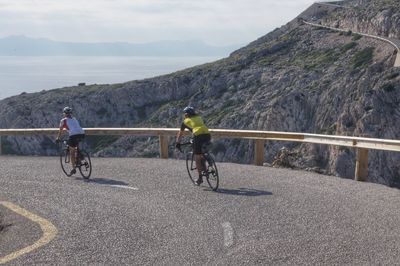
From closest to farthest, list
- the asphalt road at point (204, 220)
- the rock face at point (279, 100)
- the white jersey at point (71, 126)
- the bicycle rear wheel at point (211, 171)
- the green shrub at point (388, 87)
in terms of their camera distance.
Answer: the asphalt road at point (204, 220), the bicycle rear wheel at point (211, 171), the white jersey at point (71, 126), the green shrub at point (388, 87), the rock face at point (279, 100)

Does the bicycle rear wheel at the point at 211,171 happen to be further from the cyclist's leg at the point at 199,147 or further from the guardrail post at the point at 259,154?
the guardrail post at the point at 259,154

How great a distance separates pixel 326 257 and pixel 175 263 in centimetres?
179

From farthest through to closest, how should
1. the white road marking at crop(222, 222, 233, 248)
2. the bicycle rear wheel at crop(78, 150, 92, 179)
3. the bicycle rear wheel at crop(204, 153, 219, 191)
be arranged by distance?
1. the bicycle rear wheel at crop(78, 150, 92, 179)
2. the bicycle rear wheel at crop(204, 153, 219, 191)
3. the white road marking at crop(222, 222, 233, 248)

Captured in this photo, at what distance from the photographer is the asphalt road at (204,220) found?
728 centimetres

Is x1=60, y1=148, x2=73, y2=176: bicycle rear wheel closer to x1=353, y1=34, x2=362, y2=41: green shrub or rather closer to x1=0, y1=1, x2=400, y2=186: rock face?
x1=0, y1=1, x2=400, y2=186: rock face

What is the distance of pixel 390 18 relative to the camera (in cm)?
8588

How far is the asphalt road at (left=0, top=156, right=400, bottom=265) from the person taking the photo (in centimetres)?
728

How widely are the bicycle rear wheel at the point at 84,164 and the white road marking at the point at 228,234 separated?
5.96m

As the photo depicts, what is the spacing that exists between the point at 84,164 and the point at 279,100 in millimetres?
60171

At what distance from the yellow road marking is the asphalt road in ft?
0.31

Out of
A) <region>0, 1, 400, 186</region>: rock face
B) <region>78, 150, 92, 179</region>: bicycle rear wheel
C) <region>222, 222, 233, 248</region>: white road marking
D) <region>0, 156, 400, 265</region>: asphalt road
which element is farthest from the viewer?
<region>0, 1, 400, 186</region>: rock face

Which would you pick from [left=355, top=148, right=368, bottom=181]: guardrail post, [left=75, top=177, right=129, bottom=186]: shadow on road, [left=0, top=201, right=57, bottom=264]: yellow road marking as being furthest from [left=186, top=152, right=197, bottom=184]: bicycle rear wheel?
[left=0, top=201, right=57, bottom=264]: yellow road marking

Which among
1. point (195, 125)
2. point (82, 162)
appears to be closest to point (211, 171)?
point (195, 125)

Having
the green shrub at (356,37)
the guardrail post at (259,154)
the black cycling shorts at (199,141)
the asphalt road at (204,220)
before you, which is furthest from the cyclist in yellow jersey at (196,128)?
the green shrub at (356,37)
